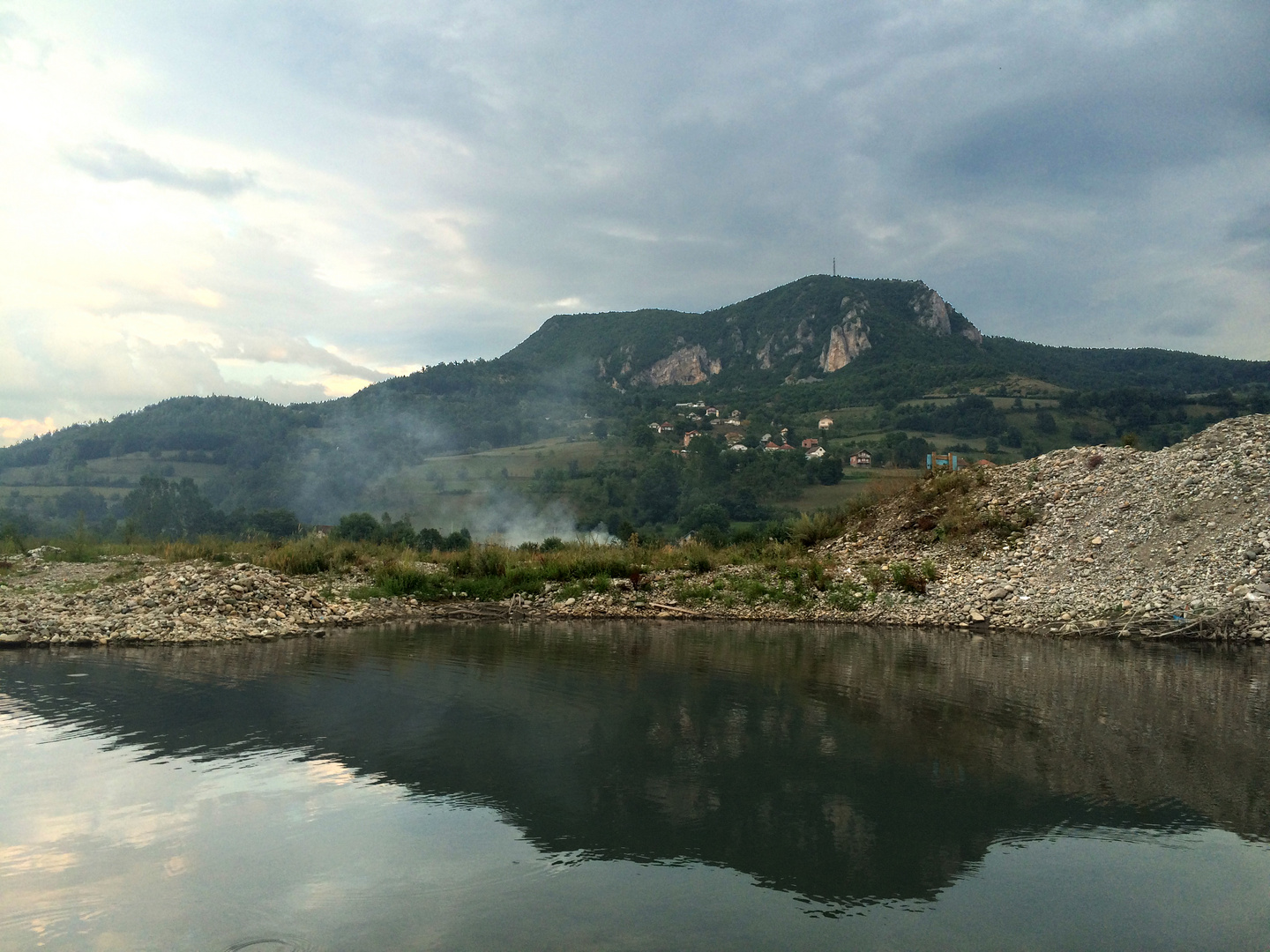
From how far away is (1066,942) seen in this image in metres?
4.87

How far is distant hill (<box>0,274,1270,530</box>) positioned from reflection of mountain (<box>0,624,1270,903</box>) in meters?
63.1

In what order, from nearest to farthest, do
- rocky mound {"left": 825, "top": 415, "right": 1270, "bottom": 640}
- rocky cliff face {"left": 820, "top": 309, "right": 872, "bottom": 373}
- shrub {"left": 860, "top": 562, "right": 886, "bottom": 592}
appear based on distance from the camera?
rocky mound {"left": 825, "top": 415, "right": 1270, "bottom": 640} → shrub {"left": 860, "top": 562, "right": 886, "bottom": 592} → rocky cliff face {"left": 820, "top": 309, "right": 872, "bottom": 373}

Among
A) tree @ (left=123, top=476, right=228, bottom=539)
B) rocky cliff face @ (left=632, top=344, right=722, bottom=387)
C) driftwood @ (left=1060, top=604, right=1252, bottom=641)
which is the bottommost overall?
driftwood @ (left=1060, top=604, right=1252, bottom=641)

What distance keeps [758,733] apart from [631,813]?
289 cm

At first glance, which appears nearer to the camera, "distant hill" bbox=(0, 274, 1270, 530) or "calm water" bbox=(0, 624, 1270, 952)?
"calm water" bbox=(0, 624, 1270, 952)

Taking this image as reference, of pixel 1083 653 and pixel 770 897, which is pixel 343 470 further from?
pixel 770 897

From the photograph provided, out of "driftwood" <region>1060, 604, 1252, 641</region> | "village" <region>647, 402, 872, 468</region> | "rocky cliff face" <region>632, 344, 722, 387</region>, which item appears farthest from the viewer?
"rocky cliff face" <region>632, 344, 722, 387</region>

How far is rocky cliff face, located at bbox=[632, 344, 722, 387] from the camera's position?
520 ft

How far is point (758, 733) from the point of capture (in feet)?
30.7

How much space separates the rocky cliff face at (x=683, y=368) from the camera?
158500 mm

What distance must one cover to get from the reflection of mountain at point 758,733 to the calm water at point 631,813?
0.05m

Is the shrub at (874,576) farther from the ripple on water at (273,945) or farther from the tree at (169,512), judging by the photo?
the tree at (169,512)

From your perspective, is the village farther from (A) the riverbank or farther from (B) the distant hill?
(A) the riverbank

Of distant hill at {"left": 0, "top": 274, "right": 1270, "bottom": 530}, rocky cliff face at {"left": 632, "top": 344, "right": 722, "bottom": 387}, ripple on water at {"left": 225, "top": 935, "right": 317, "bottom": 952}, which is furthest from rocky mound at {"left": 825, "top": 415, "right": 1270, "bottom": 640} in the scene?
rocky cliff face at {"left": 632, "top": 344, "right": 722, "bottom": 387}
